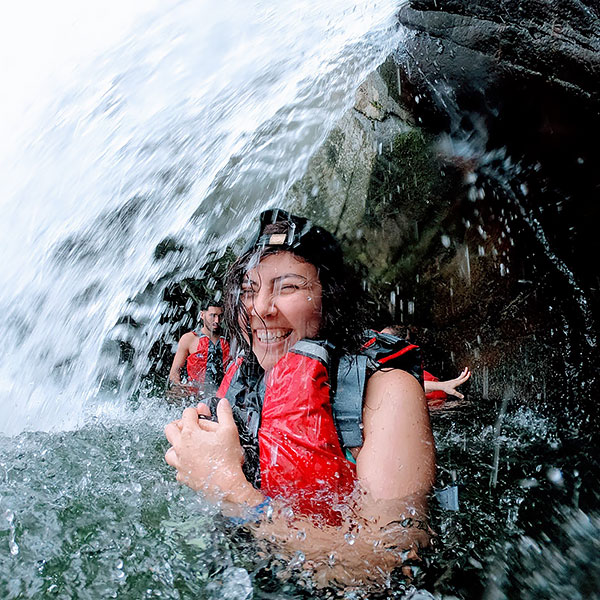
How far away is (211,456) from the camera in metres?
1.76

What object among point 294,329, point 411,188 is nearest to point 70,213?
point 294,329

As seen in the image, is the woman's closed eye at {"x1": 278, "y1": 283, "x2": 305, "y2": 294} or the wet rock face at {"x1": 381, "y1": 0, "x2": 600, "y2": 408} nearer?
the woman's closed eye at {"x1": 278, "y1": 283, "x2": 305, "y2": 294}

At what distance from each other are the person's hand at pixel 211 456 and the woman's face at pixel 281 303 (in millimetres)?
351

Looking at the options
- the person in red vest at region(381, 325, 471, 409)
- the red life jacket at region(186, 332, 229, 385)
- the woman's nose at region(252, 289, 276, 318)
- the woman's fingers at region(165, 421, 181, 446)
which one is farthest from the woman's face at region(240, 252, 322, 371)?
the red life jacket at region(186, 332, 229, 385)

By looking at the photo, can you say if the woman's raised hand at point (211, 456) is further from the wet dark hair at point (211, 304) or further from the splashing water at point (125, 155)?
the wet dark hair at point (211, 304)

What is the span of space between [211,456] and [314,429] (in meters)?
0.38

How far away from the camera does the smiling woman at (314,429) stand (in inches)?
64.6

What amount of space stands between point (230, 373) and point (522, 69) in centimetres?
338

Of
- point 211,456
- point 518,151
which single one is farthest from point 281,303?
point 518,151

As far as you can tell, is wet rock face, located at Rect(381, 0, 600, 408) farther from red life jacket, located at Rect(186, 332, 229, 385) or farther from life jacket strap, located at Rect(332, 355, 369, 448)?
life jacket strap, located at Rect(332, 355, 369, 448)

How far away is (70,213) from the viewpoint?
395cm

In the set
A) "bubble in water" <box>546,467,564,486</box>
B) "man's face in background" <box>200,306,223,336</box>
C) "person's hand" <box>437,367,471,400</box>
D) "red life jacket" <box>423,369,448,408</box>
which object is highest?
"bubble in water" <box>546,467,564,486</box>

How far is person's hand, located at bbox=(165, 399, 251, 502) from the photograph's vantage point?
171 centimetres

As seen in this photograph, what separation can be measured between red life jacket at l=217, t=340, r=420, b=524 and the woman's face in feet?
0.31
